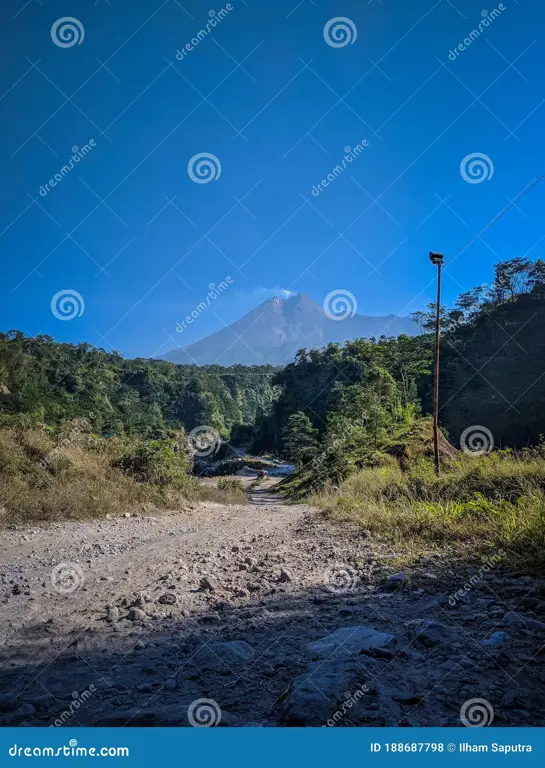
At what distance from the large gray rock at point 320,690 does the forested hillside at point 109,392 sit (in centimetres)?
869

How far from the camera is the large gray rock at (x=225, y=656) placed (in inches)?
86.9

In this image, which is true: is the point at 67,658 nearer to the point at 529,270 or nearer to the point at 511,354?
the point at 511,354

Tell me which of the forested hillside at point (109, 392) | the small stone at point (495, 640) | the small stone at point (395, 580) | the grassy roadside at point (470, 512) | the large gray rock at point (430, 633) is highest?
the forested hillside at point (109, 392)

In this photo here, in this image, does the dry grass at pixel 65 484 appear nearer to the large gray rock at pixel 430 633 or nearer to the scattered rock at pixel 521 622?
the large gray rock at pixel 430 633

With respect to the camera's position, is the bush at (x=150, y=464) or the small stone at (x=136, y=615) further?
the bush at (x=150, y=464)

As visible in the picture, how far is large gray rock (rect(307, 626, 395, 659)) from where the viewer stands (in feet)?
7.53

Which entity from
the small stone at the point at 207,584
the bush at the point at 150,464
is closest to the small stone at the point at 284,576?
the small stone at the point at 207,584

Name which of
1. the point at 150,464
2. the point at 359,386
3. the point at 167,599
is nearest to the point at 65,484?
the point at 150,464

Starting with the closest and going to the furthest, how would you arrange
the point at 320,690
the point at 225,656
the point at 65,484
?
the point at 320,690
the point at 225,656
the point at 65,484

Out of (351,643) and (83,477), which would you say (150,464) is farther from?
(351,643)

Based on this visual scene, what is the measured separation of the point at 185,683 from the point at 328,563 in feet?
8.20

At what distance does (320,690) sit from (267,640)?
681 millimetres

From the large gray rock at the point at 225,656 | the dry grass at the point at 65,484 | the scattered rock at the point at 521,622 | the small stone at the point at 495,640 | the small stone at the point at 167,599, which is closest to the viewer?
the large gray rock at the point at 225,656

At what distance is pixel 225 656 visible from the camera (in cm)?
228
